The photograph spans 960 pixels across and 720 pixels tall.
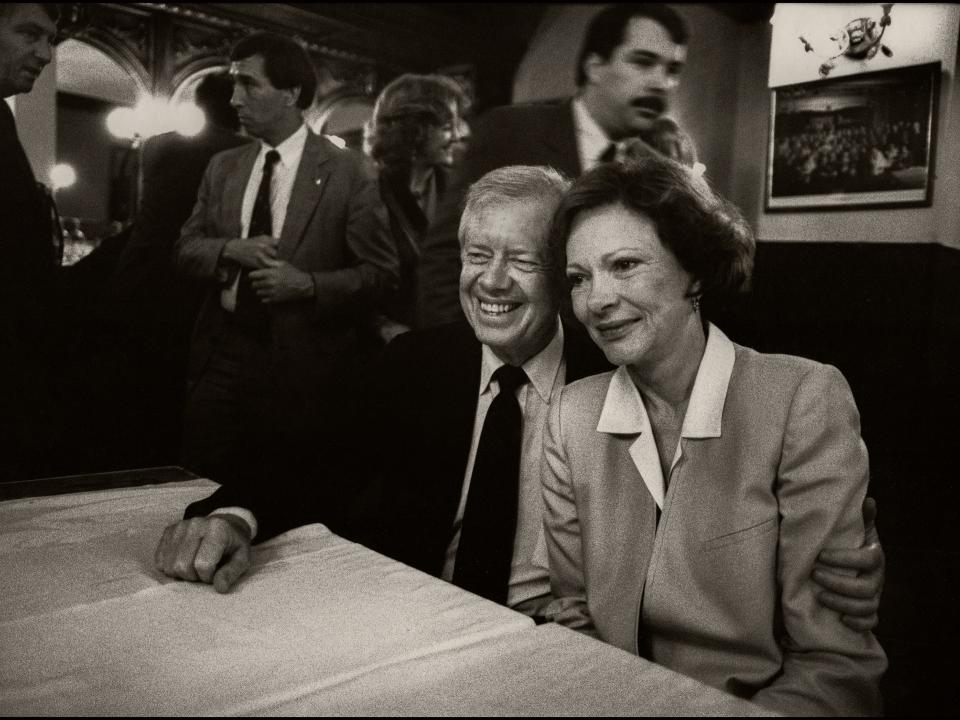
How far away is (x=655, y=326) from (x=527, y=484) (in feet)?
1.63

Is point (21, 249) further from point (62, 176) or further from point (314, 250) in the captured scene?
point (314, 250)

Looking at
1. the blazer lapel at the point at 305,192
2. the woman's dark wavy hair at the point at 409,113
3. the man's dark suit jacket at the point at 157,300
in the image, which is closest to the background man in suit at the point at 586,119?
the woman's dark wavy hair at the point at 409,113

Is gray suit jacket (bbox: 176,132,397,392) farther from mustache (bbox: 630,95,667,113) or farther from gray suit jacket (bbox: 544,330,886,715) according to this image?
gray suit jacket (bbox: 544,330,886,715)

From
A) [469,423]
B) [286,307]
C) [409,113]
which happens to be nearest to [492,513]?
[469,423]

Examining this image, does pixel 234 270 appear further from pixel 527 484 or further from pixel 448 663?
pixel 448 663

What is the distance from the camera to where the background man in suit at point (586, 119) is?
8.11ft

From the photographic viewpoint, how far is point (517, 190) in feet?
6.30

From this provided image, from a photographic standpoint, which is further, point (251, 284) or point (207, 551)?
point (251, 284)

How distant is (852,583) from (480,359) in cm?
98

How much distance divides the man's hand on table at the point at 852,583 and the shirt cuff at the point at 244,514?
103 cm

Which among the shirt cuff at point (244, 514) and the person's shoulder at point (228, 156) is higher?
the person's shoulder at point (228, 156)

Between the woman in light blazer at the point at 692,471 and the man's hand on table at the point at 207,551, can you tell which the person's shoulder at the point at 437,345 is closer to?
the woman in light blazer at the point at 692,471

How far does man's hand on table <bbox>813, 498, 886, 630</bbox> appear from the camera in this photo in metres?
1.30

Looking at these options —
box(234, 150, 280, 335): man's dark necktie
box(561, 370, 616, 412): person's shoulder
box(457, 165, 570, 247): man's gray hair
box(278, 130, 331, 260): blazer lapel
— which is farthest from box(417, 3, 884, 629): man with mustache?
box(561, 370, 616, 412): person's shoulder
